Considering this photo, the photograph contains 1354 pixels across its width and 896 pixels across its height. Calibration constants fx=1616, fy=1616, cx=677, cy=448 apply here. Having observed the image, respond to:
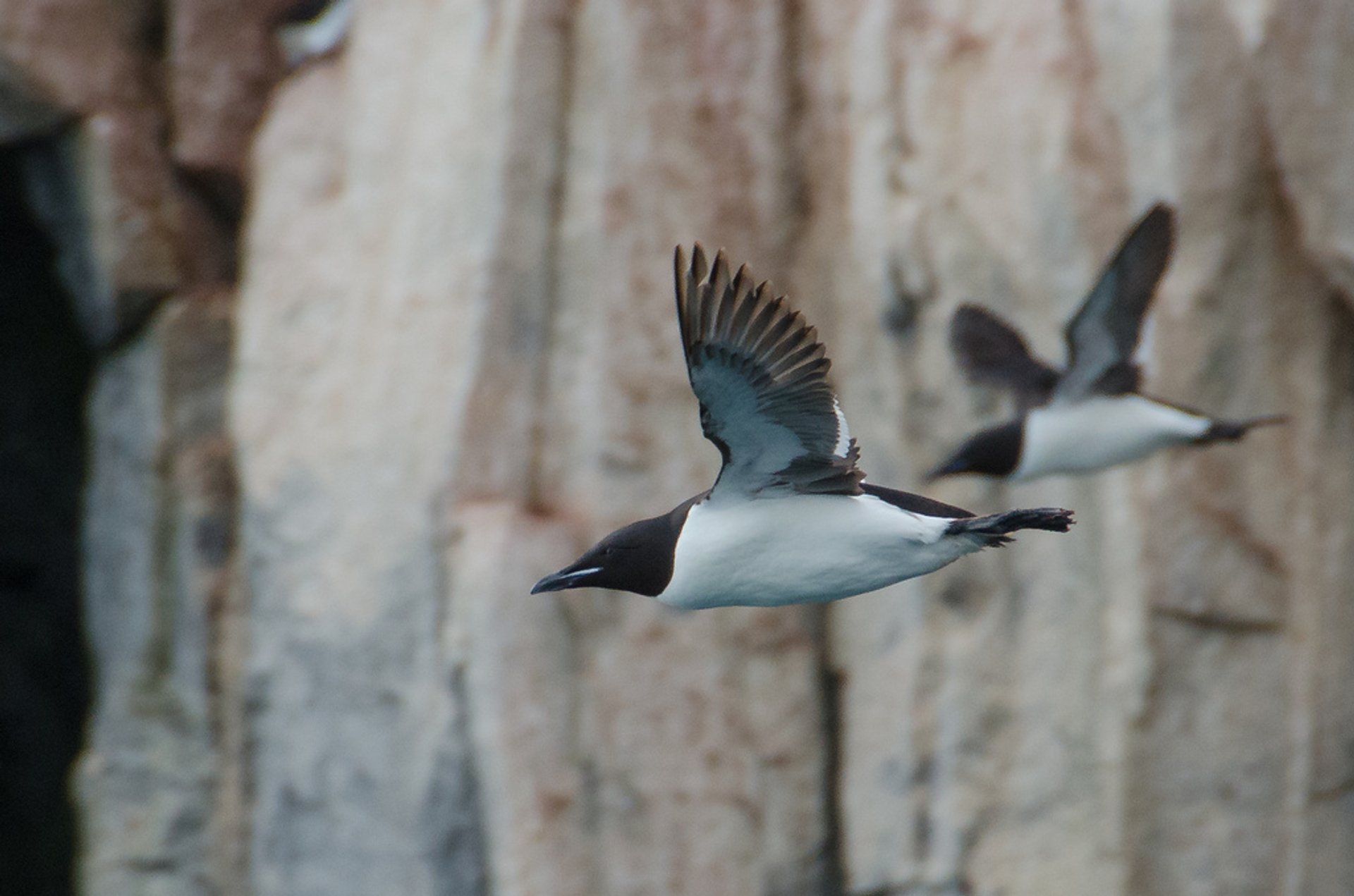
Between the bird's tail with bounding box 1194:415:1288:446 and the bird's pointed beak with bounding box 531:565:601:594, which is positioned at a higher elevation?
the bird's tail with bounding box 1194:415:1288:446

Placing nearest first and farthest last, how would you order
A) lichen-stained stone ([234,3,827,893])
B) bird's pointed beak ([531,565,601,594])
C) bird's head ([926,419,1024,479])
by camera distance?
bird's pointed beak ([531,565,601,594])
bird's head ([926,419,1024,479])
lichen-stained stone ([234,3,827,893])

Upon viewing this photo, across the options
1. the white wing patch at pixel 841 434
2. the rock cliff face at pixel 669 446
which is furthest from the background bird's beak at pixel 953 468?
the white wing patch at pixel 841 434

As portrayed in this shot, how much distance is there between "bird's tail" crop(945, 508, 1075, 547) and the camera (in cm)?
306

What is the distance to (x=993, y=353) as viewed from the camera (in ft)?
17.0

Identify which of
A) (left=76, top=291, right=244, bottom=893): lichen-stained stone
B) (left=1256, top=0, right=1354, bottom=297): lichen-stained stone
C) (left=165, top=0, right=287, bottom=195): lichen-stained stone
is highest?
(left=165, top=0, right=287, bottom=195): lichen-stained stone

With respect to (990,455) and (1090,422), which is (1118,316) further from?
(990,455)

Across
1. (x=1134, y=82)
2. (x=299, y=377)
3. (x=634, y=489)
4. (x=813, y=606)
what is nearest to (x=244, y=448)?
(x=299, y=377)

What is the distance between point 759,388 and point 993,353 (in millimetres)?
2515

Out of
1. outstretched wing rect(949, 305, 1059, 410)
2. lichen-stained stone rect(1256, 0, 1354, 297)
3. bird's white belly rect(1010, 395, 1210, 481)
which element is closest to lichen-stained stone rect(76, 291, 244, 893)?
outstretched wing rect(949, 305, 1059, 410)

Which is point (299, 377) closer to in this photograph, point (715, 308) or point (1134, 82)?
point (1134, 82)

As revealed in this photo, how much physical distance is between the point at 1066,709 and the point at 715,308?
347cm

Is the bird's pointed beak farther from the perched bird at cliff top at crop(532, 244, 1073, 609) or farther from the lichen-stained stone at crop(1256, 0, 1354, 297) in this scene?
the lichen-stained stone at crop(1256, 0, 1354, 297)

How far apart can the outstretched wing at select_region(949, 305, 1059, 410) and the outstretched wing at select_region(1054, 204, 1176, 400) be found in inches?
5.4

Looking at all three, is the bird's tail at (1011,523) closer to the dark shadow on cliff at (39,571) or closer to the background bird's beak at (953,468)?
the background bird's beak at (953,468)
